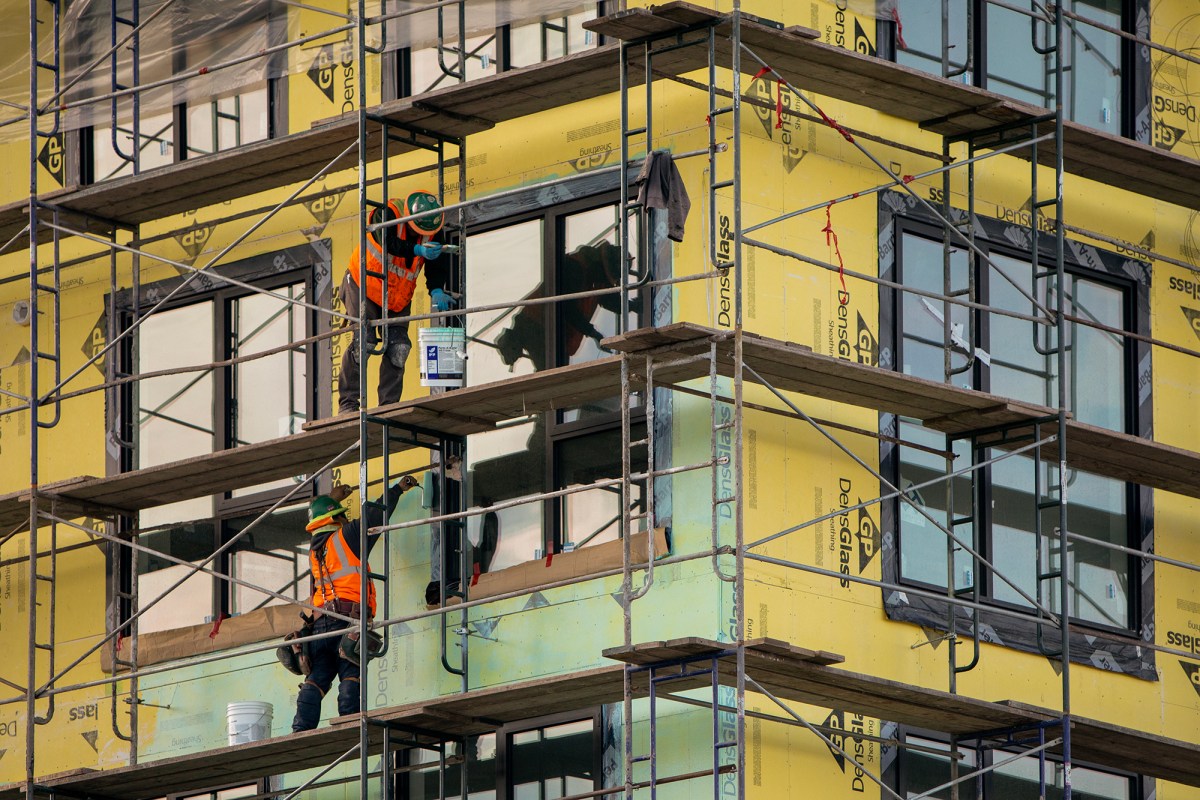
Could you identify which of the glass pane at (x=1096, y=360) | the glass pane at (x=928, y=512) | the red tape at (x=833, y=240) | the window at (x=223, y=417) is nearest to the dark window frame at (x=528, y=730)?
the glass pane at (x=928, y=512)

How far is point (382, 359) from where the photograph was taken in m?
22.0

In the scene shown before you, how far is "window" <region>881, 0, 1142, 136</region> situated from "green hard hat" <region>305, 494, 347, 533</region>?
5535mm

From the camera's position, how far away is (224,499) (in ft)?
78.0

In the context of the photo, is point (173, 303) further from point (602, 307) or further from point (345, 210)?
point (602, 307)

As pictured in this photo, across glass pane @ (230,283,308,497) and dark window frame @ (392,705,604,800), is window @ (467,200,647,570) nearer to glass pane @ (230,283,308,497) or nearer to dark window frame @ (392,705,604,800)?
dark window frame @ (392,705,604,800)

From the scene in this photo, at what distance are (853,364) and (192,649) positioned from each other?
6.50 metres

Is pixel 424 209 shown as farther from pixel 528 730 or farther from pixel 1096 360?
pixel 1096 360

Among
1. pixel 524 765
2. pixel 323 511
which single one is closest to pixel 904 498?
pixel 524 765

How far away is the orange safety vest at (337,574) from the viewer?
21688 millimetres

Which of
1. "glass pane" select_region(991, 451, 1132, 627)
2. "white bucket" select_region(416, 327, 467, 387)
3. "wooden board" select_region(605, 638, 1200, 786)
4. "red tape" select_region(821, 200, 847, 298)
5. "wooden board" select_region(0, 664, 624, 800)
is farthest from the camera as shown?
"glass pane" select_region(991, 451, 1132, 627)

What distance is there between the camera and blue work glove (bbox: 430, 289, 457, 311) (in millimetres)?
21703

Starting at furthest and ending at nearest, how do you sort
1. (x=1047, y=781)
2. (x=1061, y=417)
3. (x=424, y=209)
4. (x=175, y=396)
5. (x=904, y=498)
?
(x=175, y=396) < (x=1047, y=781) < (x=424, y=209) < (x=1061, y=417) < (x=904, y=498)

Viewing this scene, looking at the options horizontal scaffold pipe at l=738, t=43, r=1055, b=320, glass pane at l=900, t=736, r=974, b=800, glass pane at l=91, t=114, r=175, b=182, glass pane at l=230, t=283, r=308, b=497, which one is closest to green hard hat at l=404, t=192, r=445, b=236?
glass pane at l=230, t=283, r=308, b=497

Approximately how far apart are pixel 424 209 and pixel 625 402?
9.80ft
